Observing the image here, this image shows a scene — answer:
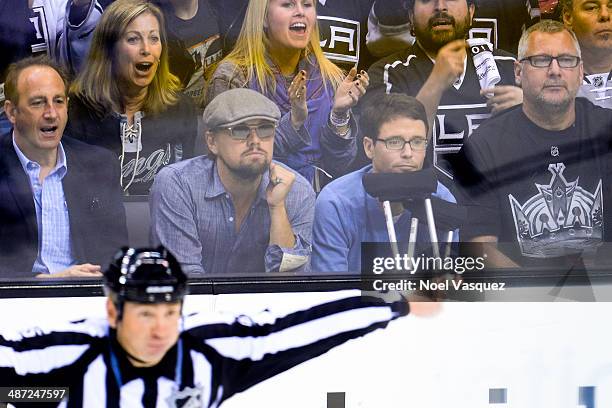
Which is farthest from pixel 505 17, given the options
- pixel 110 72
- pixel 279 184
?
pixel 110 72

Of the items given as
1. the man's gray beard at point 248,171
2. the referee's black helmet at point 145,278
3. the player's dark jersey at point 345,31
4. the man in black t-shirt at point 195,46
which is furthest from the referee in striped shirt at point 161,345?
the player's dark jersey at point 345,31

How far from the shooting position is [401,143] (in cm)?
508

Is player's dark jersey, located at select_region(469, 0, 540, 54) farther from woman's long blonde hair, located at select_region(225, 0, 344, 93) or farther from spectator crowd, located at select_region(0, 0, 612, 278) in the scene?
woman's long blonde hair, located at select_region(225, 0, 344, 93)

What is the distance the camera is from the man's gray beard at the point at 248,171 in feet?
16.6

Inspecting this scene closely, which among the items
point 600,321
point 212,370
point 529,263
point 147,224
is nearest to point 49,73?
point 147,224

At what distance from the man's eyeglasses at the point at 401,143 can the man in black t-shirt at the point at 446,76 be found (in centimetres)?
5

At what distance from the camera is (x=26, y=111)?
5.09m

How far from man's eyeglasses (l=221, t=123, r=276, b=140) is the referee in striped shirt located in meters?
0.51

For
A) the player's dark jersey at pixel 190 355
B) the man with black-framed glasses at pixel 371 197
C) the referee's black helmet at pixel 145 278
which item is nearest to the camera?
the referee's black helmet at pixel 145 278

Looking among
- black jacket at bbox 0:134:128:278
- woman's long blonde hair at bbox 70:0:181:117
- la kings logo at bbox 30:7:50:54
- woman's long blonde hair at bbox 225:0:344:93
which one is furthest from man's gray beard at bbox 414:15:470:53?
la kings logo at bbox 30:7:50:54

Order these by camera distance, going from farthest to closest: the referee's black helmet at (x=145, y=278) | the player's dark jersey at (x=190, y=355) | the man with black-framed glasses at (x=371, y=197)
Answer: the man with black-framed glasses at (x=371, y=197) < the player's dark jersey at (x=190, y=355) < the referee's black helmet at (x=145, y=278)

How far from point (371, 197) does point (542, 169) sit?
0.64 meters

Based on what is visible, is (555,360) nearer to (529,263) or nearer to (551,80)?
(529,263)

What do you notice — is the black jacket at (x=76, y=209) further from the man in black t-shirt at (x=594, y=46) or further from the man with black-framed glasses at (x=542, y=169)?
the man in black t-shirt at (x=594, y=46)
